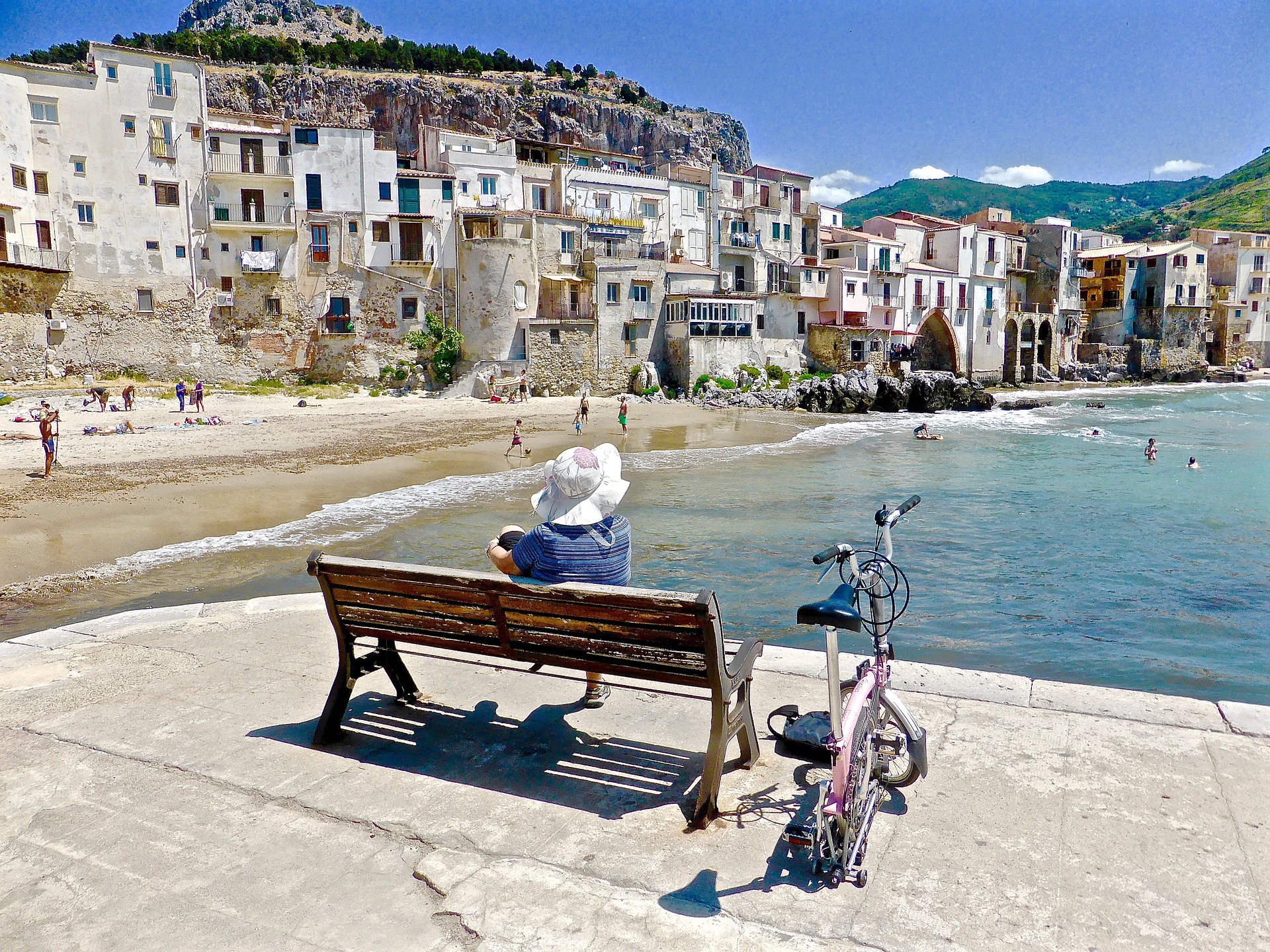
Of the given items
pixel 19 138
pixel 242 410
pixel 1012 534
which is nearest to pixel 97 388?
pixel 242 410

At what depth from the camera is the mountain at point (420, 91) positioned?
90312mm

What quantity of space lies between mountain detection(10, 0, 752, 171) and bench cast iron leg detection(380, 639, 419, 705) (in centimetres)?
7984

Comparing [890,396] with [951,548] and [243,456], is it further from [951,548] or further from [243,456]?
[243,456]

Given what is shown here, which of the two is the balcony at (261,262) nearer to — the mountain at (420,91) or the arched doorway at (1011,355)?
the mountain at (420,91)

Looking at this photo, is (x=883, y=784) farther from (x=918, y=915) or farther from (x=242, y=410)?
(x=242, y=410)

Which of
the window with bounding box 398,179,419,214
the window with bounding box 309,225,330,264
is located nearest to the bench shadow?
the window with bounding box 309,225,330,264

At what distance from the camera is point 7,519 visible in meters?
15.0

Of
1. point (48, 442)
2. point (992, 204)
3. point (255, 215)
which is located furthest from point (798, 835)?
point (992, 204)

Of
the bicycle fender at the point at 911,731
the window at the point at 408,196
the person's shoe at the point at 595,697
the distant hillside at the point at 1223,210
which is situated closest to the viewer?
the bicycle fender at the point at 911,731

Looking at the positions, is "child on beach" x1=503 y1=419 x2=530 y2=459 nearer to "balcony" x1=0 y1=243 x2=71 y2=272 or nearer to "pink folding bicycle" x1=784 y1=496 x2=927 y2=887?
"pink folding bicycle" x1=784 y1=496 x2=927 y2=887

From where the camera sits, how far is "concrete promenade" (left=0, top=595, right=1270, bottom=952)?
2971mm

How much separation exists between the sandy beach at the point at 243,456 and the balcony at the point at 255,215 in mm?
10427

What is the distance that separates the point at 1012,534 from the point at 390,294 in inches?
1518

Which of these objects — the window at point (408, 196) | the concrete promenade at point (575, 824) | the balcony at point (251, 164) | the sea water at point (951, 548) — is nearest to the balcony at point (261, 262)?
the balcony at point (251, 164)
